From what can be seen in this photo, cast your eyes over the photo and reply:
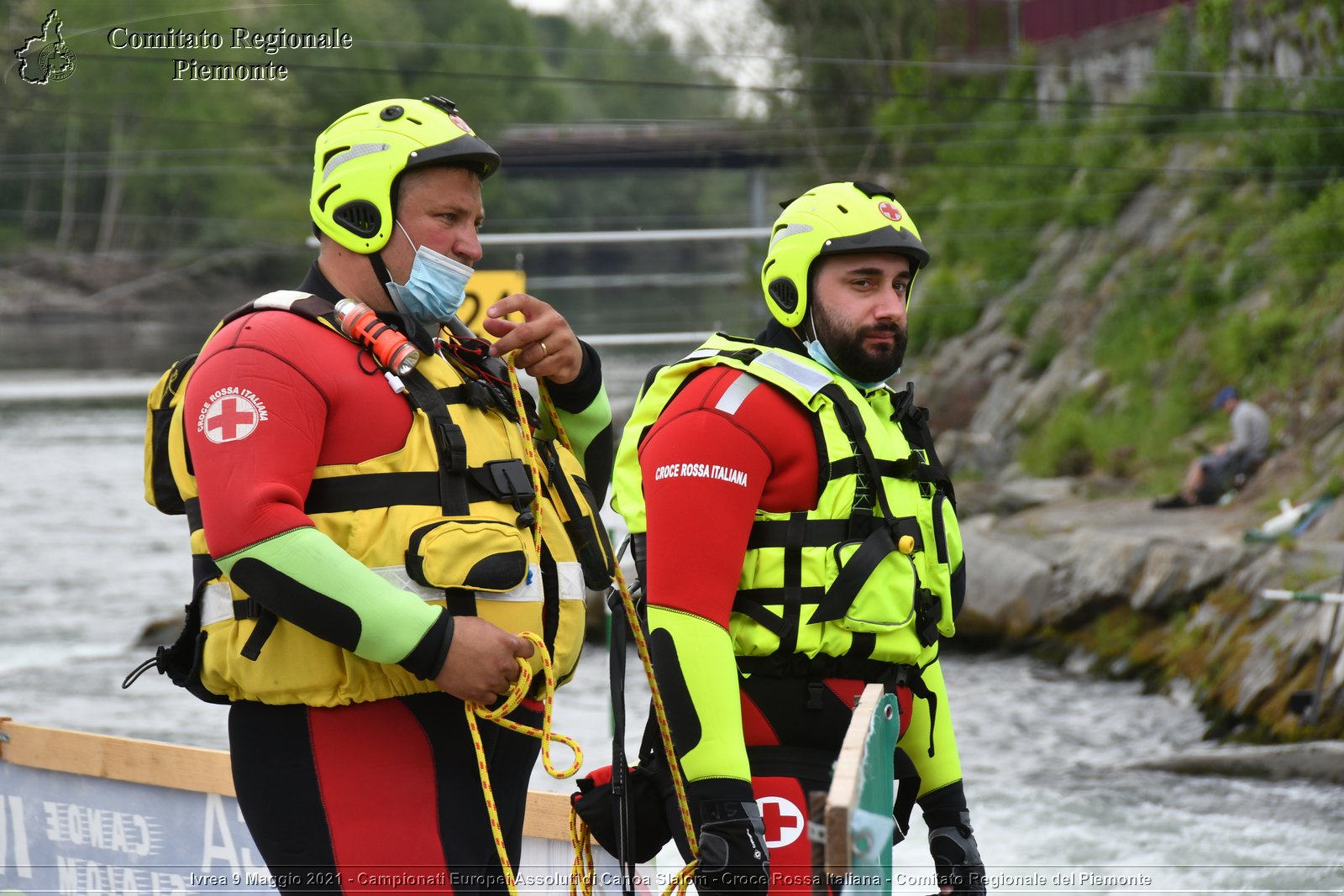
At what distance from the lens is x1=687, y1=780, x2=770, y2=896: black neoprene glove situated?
118 inches

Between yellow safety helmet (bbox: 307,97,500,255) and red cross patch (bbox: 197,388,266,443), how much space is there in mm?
420

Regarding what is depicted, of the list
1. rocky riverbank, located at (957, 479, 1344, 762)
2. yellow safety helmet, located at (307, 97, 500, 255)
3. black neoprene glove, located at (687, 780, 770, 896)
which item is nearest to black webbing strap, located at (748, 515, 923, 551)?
black neoprene glove, located at (687, 780, 770, 896)

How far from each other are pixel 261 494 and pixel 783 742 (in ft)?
4.00

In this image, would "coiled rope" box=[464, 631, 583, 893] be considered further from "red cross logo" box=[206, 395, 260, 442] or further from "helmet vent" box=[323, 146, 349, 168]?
"helmet vent" box=[323, 146, 349, 168]

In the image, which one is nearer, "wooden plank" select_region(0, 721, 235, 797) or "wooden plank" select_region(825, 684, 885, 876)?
"wooden plank" select_region(825, 684, 885, 876)

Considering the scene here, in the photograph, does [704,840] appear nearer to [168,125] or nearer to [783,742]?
[783,742]

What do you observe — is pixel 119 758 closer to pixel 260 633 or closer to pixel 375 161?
pixel 260 633

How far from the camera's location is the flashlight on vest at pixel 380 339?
2791 mm

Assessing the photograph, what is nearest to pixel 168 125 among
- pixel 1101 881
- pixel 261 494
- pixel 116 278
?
pixel 116 278

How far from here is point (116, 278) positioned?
176ft

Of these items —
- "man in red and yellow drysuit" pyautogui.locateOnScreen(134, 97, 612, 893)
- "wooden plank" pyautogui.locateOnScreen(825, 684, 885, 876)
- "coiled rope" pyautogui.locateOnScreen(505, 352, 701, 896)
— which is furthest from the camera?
"coiled rope" pyautogui.locateOnScreen(505, 352, 701, 896)

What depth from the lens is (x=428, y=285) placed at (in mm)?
2955

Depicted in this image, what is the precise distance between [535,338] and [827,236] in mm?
732

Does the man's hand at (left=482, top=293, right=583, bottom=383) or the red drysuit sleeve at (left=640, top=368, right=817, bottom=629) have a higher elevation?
the man's hand at (left=482, top=293, right=583, bottom=383)
